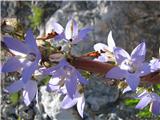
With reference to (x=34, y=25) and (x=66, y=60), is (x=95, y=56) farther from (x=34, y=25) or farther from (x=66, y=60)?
(x=34, y=25)

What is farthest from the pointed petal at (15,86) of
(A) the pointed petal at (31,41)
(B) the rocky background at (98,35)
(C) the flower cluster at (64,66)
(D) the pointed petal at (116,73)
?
(B) the rocky background at (98,35)

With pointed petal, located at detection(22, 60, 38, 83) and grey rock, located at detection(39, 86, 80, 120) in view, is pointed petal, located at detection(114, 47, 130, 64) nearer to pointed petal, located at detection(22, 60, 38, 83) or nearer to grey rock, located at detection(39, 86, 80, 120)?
pointed petal, located at detection(22, 60, 38, 83)

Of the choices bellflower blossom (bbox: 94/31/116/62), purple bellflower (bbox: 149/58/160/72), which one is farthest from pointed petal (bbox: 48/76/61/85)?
purple bellflower (bbox: 149/58/160/72)

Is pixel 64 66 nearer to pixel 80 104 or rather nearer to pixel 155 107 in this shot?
pixel 80 104

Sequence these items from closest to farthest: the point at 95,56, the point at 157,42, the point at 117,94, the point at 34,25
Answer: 1. the point at 95,56
2. the point at 117,94
3. the point at 157,42
4. the point at 34,25

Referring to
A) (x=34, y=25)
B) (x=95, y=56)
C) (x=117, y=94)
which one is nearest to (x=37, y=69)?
(x=95, y=56)

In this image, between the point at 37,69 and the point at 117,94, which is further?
the point at 117,94

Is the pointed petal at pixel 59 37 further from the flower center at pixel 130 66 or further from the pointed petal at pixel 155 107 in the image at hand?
the pointed petal at pixel 155 107
